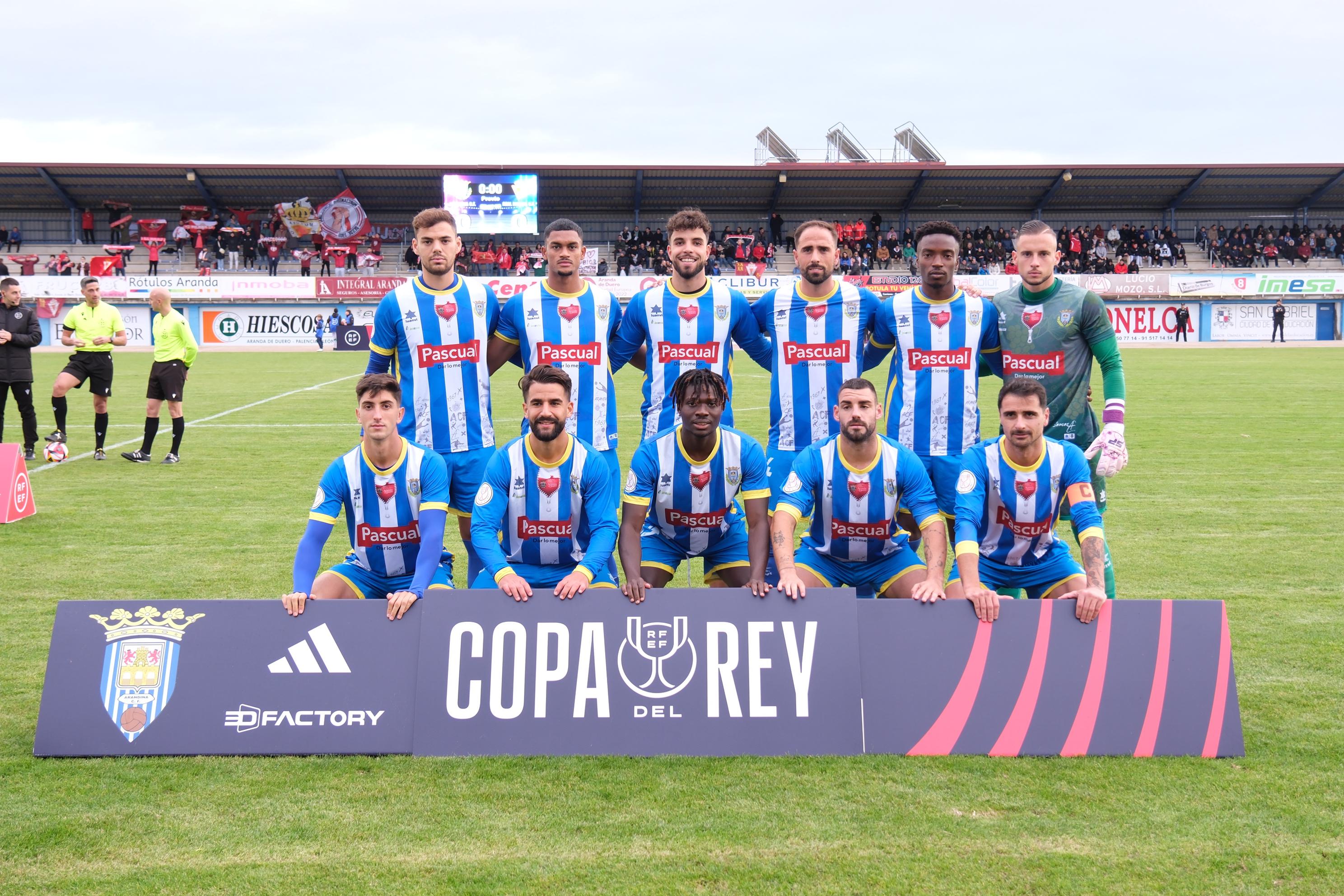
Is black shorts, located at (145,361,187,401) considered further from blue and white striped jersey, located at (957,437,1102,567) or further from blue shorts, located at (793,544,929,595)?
blue and white striped jersey, located at (957,437,1102,567)

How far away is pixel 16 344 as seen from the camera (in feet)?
34.1

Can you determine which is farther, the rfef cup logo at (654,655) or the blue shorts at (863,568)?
the blue shorts at (863,568)

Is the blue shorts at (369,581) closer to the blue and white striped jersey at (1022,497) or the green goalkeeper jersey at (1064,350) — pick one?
the blue and white striped jersey at (1022,497)

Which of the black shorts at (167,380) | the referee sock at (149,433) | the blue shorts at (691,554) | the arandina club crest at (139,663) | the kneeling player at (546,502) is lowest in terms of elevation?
the arandina club crest at (139,663)

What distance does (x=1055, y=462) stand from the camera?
444 cm

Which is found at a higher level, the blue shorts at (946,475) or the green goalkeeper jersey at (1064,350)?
the green goalkeeper jersey at (1064,350)

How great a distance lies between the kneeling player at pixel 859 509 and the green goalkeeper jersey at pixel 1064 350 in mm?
920

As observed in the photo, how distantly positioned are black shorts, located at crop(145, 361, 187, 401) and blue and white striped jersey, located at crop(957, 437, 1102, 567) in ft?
29.6

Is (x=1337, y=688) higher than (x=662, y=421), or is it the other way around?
(x=662, y=421)

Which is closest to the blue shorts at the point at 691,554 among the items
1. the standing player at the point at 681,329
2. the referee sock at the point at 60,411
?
the standing player at the point at 681,329

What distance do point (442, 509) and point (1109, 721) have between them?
2.82m

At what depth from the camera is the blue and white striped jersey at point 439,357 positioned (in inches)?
204

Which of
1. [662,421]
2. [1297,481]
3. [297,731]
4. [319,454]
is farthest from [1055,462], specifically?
[319,454]

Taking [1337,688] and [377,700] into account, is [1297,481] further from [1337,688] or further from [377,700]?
[377,700]
